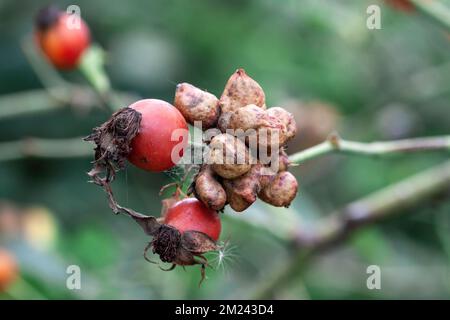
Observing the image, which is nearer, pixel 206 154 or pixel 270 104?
pixel 206 154

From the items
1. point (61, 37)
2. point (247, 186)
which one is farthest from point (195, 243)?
point (61, 37)

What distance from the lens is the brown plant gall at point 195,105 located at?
1.43m

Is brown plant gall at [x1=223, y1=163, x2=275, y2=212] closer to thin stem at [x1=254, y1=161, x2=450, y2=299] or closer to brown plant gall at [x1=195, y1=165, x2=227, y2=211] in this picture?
brown plant gall at [x1=195, y1=165, x2=227, y2=211]

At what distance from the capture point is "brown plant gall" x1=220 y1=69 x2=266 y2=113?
1415mm

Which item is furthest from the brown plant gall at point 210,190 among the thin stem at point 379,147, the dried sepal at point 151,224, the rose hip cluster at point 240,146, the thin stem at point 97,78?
the thin stem at point 97,78

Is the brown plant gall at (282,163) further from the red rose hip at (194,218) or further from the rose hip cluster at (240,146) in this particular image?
the red rose hip at (194,218)

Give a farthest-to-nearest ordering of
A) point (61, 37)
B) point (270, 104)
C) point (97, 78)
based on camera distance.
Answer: point (270, 104)
point (61, 37)
point (97, 78)

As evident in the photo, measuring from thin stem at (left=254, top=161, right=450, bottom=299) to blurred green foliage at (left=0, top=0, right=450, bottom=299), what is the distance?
0.97 ft

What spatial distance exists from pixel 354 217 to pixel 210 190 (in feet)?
3.73

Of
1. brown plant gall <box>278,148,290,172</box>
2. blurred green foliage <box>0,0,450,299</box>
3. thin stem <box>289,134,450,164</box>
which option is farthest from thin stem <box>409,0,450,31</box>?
brown plant gall <box>278,148,290,172</box>

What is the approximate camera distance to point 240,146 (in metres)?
1.37

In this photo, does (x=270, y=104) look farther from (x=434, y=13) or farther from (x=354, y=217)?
(x=434, y=13)

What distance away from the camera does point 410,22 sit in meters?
3.58

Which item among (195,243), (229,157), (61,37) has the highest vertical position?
(61,37)
